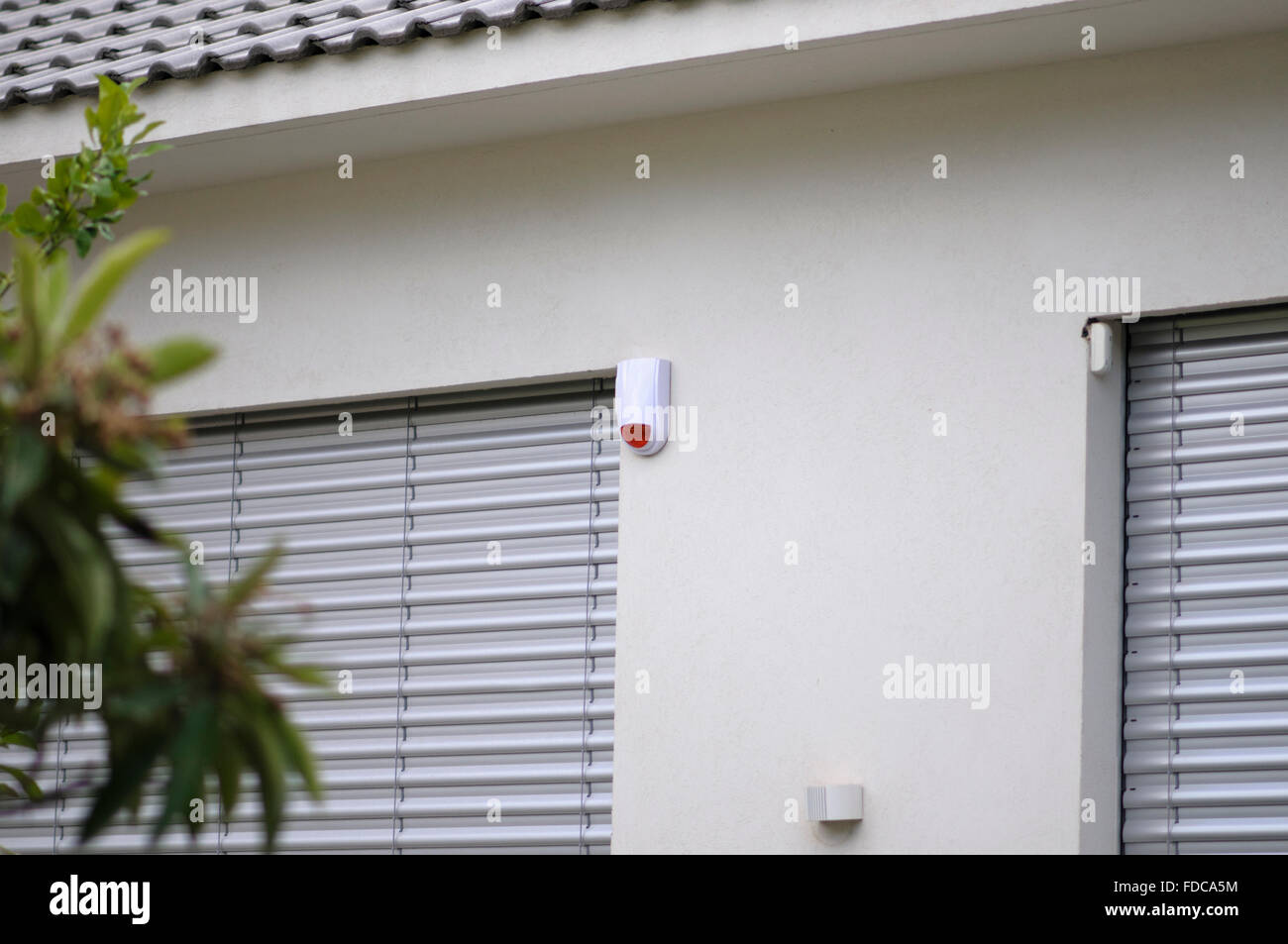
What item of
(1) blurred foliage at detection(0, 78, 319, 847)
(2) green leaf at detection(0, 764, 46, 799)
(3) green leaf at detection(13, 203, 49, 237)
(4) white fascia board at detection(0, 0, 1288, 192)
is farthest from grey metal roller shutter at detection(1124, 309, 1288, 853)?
(1) blurred foliage at detection(0, 78, 319, 847)

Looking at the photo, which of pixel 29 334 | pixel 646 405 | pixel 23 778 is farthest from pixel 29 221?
pixel 646 405

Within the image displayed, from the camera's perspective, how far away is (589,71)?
587 centimetres

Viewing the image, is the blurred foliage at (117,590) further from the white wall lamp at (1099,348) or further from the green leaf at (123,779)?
the white wall lamp at (1099,348)

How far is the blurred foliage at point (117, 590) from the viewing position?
65.3 inches

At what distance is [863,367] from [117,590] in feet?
14.8

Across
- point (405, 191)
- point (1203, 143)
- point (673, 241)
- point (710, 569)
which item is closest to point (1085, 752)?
point (710, 569)

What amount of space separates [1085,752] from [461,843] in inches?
102

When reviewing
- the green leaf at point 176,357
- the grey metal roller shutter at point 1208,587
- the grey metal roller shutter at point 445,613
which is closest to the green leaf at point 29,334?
the green leaf at point 176,357

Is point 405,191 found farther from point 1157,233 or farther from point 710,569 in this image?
point 1157,233

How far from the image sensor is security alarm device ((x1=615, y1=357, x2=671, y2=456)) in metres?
6.25

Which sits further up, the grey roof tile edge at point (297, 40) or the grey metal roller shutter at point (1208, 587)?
the grey roof tile edge at point (297, 40)

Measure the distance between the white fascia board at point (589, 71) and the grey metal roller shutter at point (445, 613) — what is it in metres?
1.17

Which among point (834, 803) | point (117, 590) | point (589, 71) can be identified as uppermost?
point (589, 71)

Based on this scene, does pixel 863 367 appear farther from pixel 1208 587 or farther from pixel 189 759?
pixel 189 759
